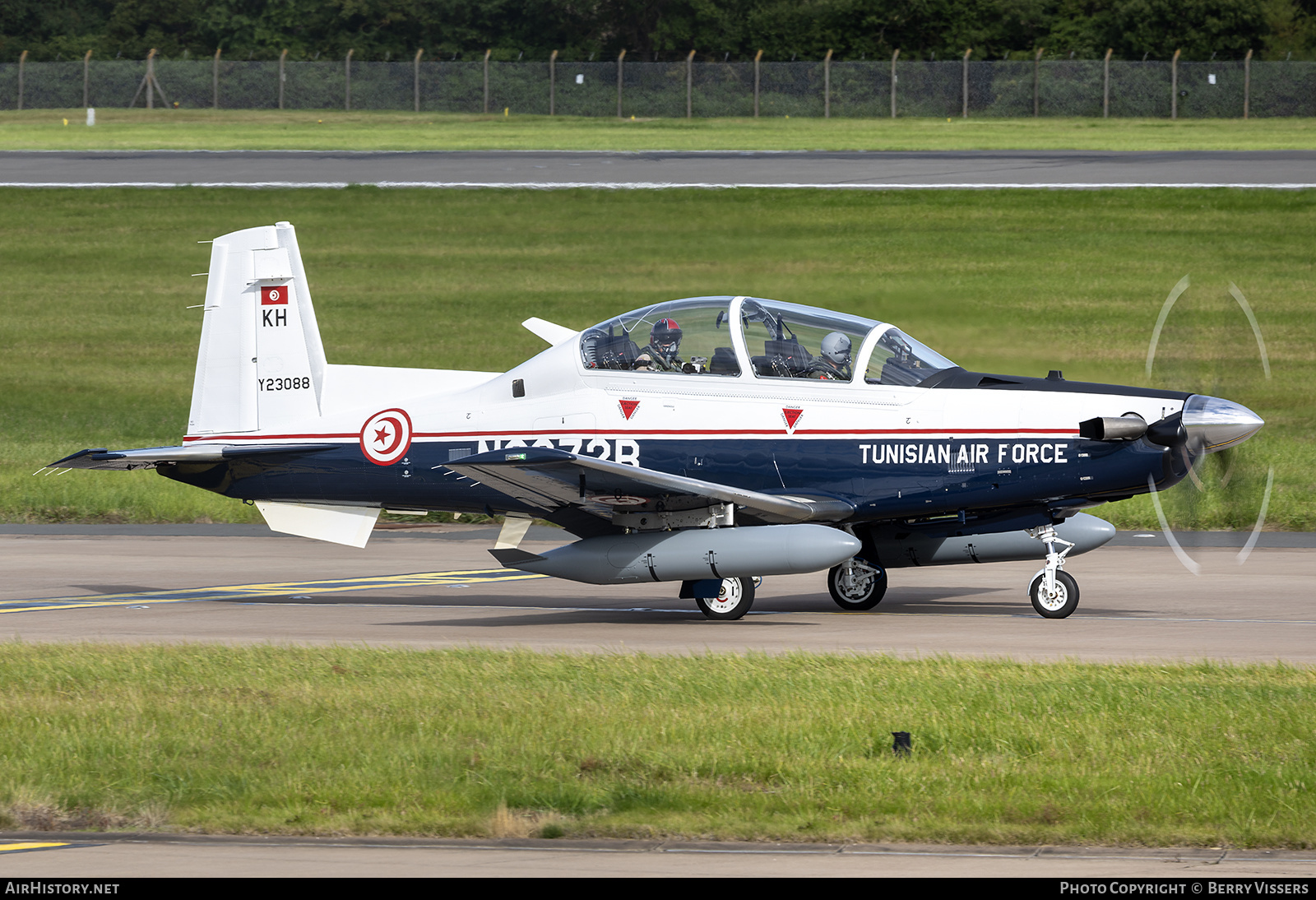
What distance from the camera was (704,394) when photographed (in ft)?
44.6

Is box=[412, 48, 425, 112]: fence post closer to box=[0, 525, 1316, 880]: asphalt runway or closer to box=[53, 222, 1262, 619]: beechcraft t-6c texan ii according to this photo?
box=[0, 525, 1316, 880]: asphalt runway

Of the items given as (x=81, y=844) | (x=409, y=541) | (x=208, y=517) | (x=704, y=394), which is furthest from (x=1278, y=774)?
(x=208, y=517)

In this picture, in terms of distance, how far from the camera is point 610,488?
13211 mm

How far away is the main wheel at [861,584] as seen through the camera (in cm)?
1415

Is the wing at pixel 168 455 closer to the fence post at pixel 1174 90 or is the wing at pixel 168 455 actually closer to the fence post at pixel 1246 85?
the fence post at pixel 1174 90

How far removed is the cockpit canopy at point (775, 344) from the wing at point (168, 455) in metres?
3.41

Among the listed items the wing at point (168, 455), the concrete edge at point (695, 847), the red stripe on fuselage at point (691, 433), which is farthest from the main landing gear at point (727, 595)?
the concrete edge at point (695, 847)

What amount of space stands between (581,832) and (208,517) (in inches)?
544

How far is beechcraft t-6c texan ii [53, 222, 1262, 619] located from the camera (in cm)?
1282

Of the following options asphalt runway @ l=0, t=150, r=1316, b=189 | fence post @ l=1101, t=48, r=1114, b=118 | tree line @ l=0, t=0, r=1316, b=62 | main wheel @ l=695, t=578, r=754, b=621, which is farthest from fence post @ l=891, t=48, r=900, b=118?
main wheel @ l=695, t=578, r=754, b=621

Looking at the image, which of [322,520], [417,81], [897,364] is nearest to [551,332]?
[322,520]

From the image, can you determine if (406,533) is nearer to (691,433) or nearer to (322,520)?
(322,520)

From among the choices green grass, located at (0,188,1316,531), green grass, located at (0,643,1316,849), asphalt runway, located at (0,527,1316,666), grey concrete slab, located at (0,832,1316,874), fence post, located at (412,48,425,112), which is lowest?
grey concrete slab, located at (0,832,1316,874)

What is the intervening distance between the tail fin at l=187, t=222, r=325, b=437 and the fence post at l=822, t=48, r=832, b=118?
44.6 metres
